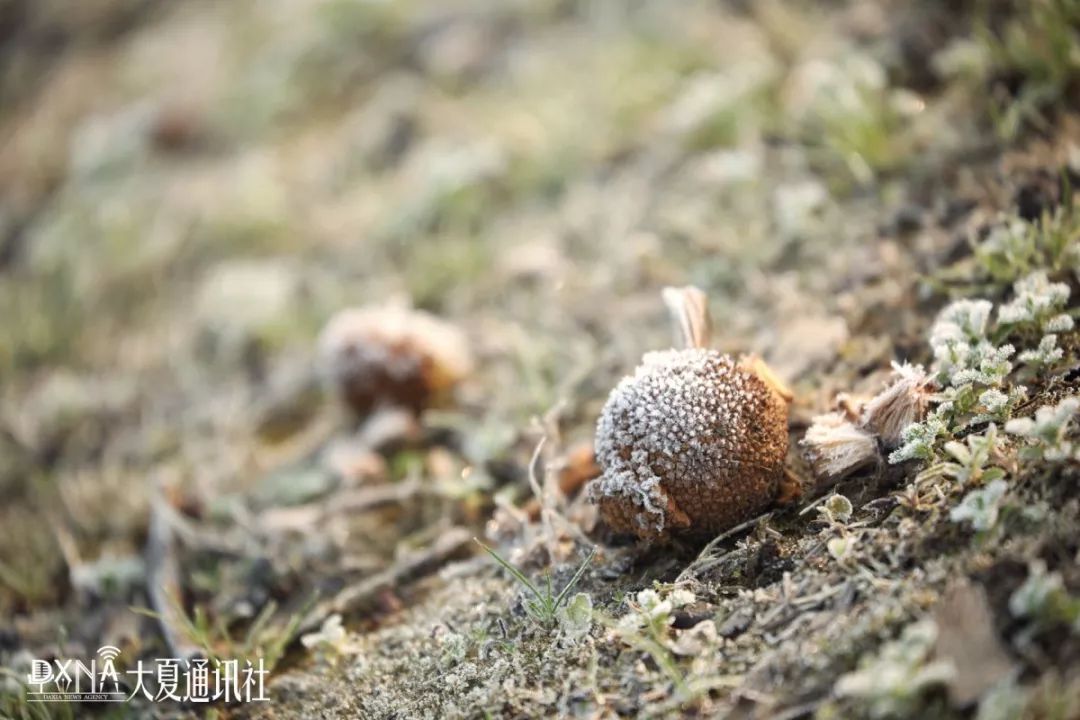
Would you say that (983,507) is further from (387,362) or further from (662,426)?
(387,362)

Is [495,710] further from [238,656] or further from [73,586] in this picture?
[73,586]

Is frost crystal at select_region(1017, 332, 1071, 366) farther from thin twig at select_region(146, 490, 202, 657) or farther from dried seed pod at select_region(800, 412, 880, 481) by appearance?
thin twig at select_region(146, 490, 202, 657)

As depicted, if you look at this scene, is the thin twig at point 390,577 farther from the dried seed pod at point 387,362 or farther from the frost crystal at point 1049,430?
the frost crystal at point 1049,430

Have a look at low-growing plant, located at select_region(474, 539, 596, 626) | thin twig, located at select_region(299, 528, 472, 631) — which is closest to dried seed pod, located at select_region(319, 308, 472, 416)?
thin twig, located at select_region(299, 528, 472, 631)

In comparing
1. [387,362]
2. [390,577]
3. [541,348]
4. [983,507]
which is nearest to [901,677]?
[983,507]

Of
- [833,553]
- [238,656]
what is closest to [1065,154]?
[833,553]

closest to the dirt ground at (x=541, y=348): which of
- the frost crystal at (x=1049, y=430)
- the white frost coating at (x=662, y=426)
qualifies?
the frost crystal at (x=1049, y=430)
